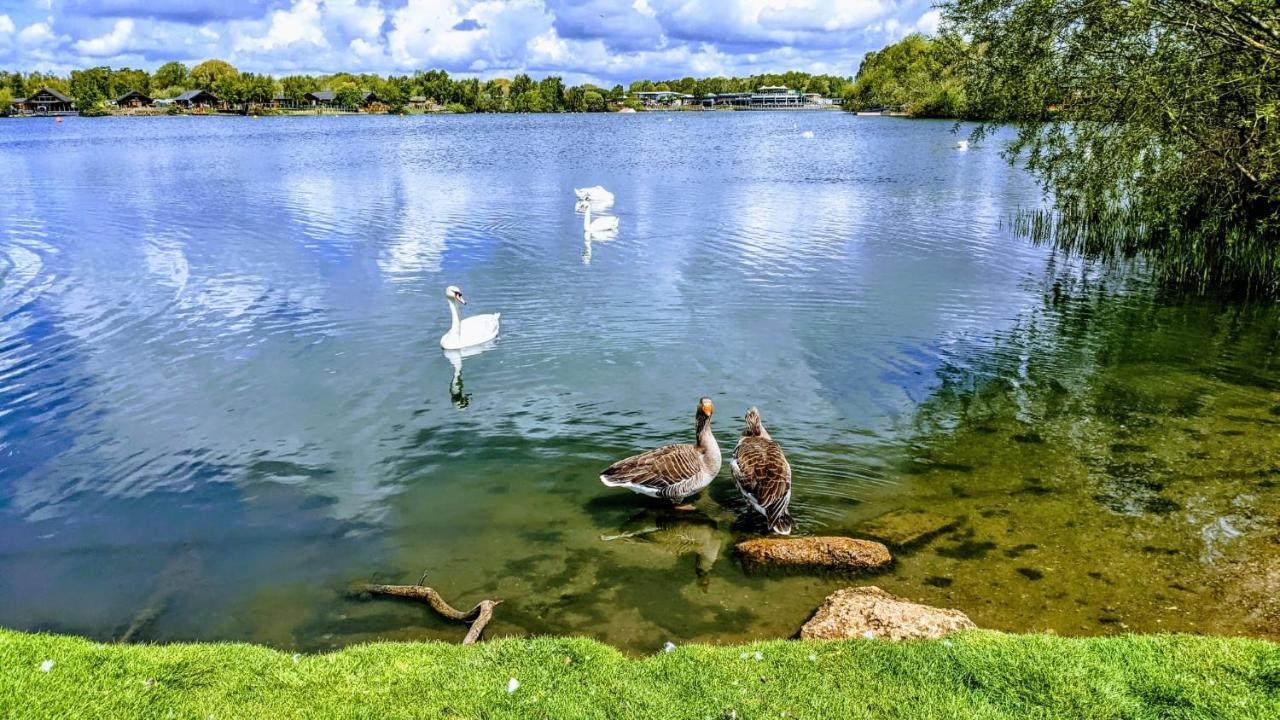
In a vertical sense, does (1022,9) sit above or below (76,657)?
above

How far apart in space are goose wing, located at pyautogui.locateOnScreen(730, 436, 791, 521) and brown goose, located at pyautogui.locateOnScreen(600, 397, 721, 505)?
1.72ft

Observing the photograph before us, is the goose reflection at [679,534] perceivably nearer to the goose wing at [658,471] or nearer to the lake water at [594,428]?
the lake water at [594,428]

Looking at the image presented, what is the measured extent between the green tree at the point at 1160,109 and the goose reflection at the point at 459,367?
→ 60.5 feet

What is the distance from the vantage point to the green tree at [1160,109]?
795 inches

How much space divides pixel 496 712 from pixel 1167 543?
974cm

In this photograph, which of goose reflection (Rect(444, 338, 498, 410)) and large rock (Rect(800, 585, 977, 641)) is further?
goose reflection (Rect(444, 338, 498, 410))

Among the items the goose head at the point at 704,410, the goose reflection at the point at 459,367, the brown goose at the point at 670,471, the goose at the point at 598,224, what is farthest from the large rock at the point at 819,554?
the goose at the point at 598,224

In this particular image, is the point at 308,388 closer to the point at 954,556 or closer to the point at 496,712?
the point at 496,712

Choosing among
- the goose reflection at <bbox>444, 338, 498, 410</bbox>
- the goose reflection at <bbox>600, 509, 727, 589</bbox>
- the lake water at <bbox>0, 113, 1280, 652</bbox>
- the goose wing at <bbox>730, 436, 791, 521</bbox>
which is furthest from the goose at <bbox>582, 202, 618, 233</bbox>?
the goose reflection at <bbox>600, 509, 727, 589</bbox>

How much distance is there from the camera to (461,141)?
339 ft

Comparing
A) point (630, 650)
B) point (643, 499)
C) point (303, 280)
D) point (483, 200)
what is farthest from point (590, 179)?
point (630, 650)

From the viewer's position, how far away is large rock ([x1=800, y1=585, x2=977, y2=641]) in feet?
26.8

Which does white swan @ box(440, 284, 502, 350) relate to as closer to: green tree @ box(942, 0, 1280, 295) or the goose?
the goose

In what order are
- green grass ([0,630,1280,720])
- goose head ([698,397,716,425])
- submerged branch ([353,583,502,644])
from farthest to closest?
goose head ([698,397,716,425])
submerged branch ([353,583,502,644])
green grass ([0,630,1280,720])
